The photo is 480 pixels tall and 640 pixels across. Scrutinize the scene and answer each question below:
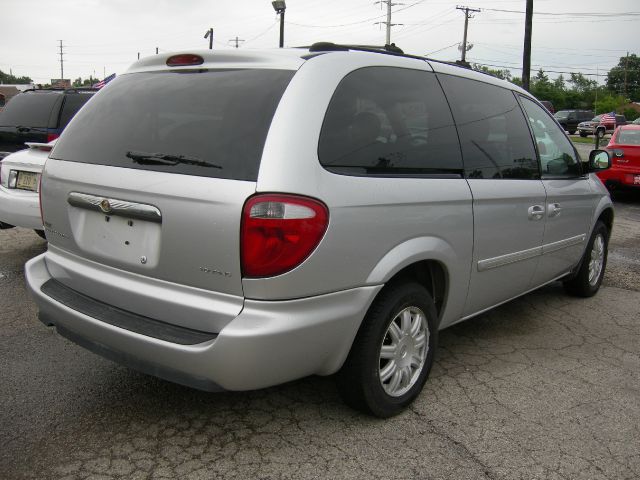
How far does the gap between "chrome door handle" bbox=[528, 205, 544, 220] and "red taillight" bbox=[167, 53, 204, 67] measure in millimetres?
2202

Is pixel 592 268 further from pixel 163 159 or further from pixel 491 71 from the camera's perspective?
pixel 491 71

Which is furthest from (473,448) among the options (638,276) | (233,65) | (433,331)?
(638,276)

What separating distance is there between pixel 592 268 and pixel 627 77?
123m

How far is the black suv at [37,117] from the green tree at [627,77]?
119 metres

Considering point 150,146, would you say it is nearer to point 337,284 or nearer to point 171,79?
point 171,79

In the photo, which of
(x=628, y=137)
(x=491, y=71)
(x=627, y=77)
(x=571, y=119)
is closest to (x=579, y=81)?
(x=627, y=77)

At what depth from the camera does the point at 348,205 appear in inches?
97.0

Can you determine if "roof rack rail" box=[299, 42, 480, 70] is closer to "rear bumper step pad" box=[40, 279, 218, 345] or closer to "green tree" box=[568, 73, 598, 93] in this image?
"rear bumper step pad" box=[40, 279, 218, 345]

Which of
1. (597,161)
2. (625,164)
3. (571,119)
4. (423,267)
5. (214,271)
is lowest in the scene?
(423,267)

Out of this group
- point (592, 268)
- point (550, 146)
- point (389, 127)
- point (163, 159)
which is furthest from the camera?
point (592, 268)

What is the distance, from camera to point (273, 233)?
7.48 feet

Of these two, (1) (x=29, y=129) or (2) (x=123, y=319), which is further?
(1) (x=29, y=129)

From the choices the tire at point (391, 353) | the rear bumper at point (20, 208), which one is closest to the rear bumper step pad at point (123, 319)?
the tire at point (391, 353)

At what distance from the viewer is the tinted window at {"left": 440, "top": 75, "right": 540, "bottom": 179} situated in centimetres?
332
